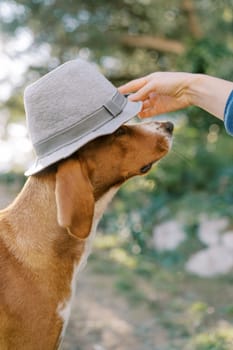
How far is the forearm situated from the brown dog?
0.33 m

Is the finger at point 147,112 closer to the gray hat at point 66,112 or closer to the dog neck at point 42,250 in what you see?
the gray hat at point 66,112

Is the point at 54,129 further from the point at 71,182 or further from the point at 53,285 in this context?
the point at 53,285

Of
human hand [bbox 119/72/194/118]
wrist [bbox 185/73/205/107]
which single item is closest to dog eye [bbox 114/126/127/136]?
human hand [bbox 119/72/194/118]

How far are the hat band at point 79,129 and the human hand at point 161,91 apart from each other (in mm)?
300

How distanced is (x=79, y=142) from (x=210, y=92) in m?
0.72

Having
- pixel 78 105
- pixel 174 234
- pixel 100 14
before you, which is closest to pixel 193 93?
pixel 78 105

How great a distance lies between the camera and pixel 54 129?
2.54m

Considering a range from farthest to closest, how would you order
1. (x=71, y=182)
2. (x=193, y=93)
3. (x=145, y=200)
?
(x=145, y=200), (x=193, y=93), (x=71, y=182)

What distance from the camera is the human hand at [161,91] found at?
2902mm

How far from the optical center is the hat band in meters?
2.53

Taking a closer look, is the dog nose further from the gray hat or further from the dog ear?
the dog ear

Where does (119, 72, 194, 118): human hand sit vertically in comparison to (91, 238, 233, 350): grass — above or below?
above

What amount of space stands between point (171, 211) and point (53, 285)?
5327 mm

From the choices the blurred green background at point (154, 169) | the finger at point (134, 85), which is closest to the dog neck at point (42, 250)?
the finger at point (134, 85)
